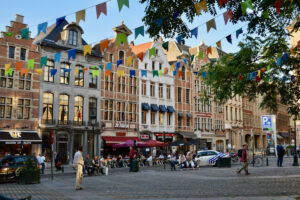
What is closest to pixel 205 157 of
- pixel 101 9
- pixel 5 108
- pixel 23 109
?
pixel 23 109

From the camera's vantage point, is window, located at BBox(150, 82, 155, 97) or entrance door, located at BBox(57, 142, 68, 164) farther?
window, located at BBox(150, 82, 155, 97)

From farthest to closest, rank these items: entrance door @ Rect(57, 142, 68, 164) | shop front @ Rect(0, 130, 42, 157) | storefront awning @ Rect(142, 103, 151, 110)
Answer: storefront awning @ Rect(142, 103, 151, 110), entrance door @ Rect(57, 142, 68, 164), shop front @ Rect(0, 130, 42, 157)

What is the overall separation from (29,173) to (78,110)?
18.2m

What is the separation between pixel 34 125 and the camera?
3069cm

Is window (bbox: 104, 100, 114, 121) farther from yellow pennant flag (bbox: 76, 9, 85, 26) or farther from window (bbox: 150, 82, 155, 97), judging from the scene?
yellow pennant flag (bbox: 76, 9, 85, 26)

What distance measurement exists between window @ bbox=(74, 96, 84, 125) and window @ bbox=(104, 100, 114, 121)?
301 centimetres

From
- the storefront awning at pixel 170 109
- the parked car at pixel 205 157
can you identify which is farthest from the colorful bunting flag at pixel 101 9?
the storefront awning at pixel 170 109

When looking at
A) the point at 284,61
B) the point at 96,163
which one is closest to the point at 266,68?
the point at 284,61

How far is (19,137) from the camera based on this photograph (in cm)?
2891

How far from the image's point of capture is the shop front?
92.3 feet

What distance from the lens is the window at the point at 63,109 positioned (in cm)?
3284

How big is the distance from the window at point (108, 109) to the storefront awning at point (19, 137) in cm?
857

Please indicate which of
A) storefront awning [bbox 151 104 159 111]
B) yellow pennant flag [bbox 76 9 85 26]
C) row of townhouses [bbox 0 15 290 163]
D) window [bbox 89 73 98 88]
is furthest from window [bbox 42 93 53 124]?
yellow pennant flag [bbox 76 9 85 26]

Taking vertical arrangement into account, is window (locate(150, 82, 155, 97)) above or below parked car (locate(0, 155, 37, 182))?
above
